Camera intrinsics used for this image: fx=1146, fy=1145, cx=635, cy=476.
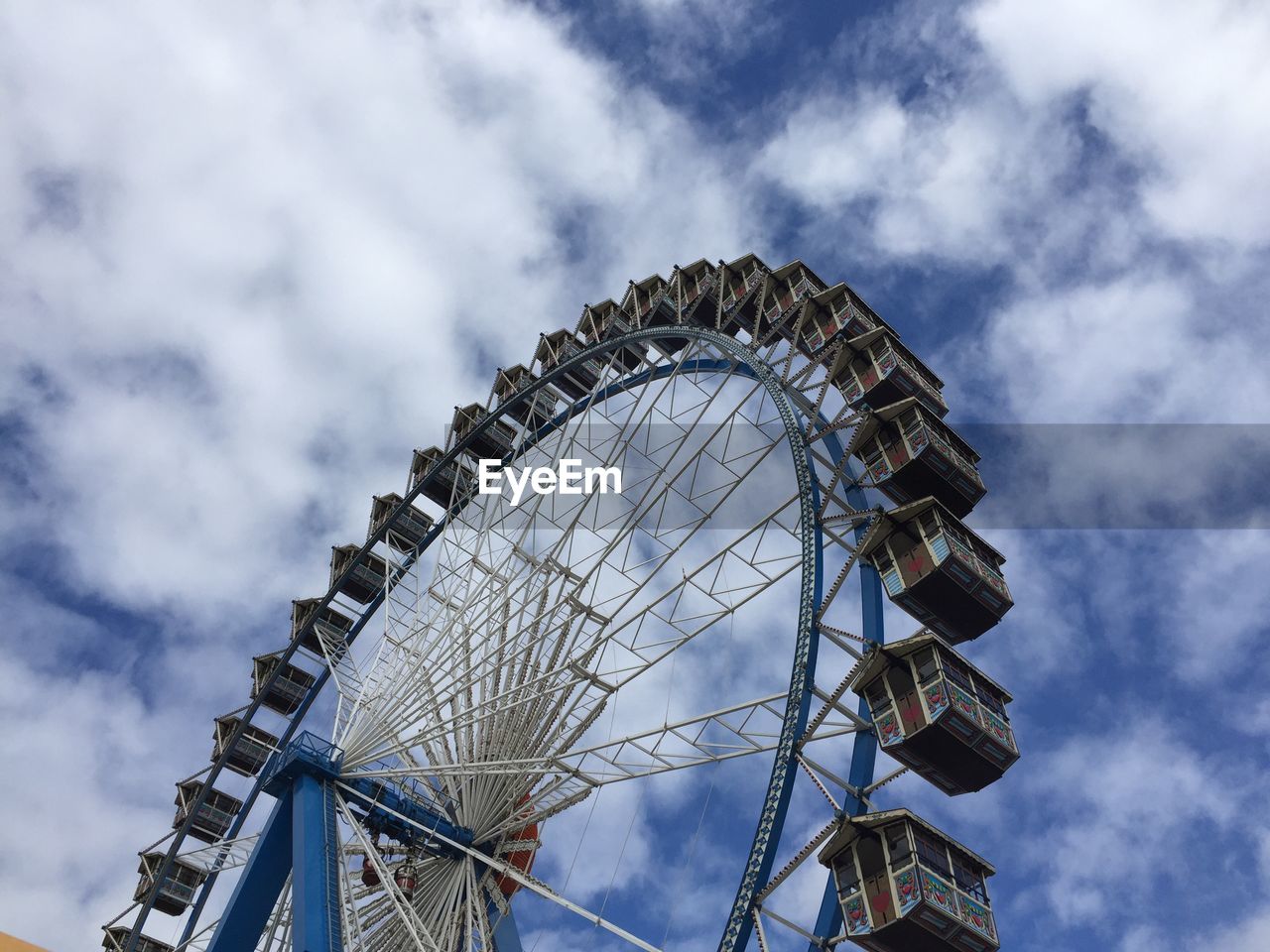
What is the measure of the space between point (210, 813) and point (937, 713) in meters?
20.9

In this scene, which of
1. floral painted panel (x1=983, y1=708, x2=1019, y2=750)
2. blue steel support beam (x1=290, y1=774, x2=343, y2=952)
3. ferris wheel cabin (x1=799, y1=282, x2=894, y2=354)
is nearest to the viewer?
floral painted panel (x1=983, y1=708, x2=1019, y2=750)

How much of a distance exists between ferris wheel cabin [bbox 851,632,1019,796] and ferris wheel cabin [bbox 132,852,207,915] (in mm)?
20041

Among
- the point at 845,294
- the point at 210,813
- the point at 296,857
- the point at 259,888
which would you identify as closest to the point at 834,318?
the point at 845,294

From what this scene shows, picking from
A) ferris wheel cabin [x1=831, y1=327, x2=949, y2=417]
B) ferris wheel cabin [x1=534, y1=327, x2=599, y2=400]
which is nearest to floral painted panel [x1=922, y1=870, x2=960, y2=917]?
ferris wheel cabin [x1=831, y1=327, x2=949, y2=417]

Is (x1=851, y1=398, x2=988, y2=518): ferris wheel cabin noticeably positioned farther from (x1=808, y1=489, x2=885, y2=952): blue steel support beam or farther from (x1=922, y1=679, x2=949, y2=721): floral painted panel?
(x1=922, y1=679, x2=949, y2=721): floral painted panel

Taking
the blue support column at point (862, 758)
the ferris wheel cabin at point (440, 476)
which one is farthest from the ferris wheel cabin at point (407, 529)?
the blue support column at point (862, 758)

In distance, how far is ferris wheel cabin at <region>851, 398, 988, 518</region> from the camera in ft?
57.7

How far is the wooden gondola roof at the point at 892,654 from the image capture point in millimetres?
15141

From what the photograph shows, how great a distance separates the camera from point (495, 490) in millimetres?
25203

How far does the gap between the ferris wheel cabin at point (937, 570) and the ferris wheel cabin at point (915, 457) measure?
1013 millimetres

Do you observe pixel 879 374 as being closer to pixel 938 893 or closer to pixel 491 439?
pixel 938 893

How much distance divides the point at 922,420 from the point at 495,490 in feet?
34.8

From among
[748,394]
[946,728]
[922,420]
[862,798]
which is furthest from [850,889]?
[748,394]

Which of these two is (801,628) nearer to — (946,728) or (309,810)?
(946,728)
